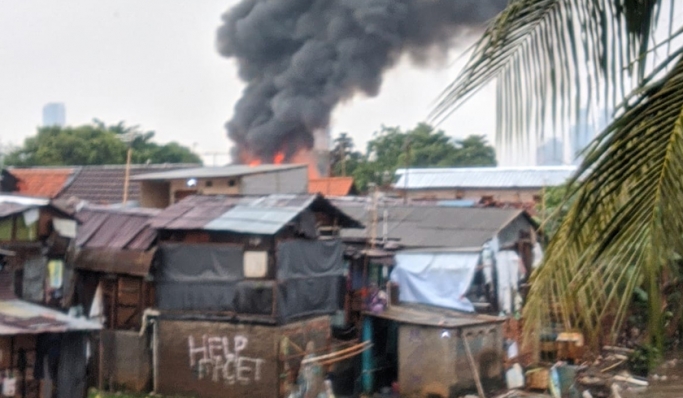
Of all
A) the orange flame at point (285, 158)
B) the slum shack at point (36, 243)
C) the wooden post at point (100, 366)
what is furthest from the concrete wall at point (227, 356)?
the orange flame at point (285, 158)

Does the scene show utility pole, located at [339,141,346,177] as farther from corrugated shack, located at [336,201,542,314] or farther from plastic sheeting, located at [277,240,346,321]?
plastic sheeting, located at [277,240,346,321]

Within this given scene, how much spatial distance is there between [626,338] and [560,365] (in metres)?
5.12

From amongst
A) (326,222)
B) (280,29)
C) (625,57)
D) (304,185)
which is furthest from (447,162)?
(625,57)

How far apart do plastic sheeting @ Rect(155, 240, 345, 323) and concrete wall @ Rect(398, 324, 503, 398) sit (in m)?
1.84

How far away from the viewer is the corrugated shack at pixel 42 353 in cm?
1322

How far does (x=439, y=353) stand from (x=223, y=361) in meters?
4.32

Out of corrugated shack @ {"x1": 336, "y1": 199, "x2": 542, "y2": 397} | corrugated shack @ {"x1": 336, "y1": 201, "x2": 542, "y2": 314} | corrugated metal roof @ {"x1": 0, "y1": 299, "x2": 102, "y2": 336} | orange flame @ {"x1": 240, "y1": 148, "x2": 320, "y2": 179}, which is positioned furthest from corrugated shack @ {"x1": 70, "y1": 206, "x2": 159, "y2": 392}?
orange flame @ {"x1": 240, "y1": 148, "x2": 320, "y2": 179}

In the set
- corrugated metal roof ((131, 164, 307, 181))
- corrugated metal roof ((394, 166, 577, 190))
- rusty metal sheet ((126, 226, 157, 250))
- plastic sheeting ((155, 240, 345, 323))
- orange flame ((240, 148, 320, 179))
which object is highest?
orange flame ((240, 148, 320, 179))

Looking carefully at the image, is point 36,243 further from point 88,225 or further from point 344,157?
point 344,157

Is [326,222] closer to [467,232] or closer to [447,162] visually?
[467,232]

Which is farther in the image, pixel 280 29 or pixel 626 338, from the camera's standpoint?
pixel 280 29

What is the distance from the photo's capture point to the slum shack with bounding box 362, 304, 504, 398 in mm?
17219

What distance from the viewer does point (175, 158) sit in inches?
Result: 1703

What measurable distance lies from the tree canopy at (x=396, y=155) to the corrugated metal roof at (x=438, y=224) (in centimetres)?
1387
